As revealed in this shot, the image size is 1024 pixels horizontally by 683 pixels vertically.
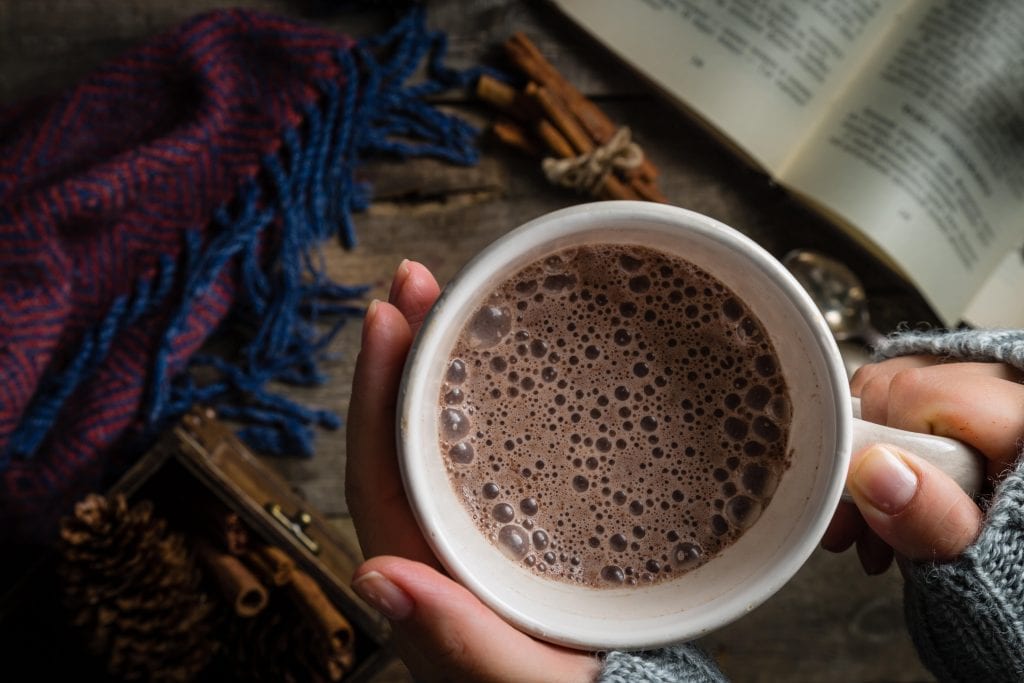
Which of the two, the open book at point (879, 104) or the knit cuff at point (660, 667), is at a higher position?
the open book at point (879, 104)

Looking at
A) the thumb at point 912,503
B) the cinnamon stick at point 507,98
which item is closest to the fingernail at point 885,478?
the thumb at point 912,503

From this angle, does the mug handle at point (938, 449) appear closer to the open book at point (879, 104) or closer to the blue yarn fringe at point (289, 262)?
the open book at point (879, 104)

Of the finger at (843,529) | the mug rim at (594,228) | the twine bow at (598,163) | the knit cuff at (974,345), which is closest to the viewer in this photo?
the mug rim at (594,228)

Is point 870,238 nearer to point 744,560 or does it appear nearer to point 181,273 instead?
point 744,560

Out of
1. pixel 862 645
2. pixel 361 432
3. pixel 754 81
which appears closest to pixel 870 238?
pixel 754 81

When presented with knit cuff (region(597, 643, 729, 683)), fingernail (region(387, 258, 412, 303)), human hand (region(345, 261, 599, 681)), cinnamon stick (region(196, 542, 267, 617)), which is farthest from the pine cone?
knit cuff (region(597, 643, 729, 683))

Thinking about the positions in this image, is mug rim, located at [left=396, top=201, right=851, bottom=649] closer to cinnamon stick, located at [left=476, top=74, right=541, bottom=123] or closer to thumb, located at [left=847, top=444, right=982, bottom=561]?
thumb, located at [left=847, top=444, right=982, bottom=561]

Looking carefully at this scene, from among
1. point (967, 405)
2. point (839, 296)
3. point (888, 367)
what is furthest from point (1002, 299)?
point (967, 405)
